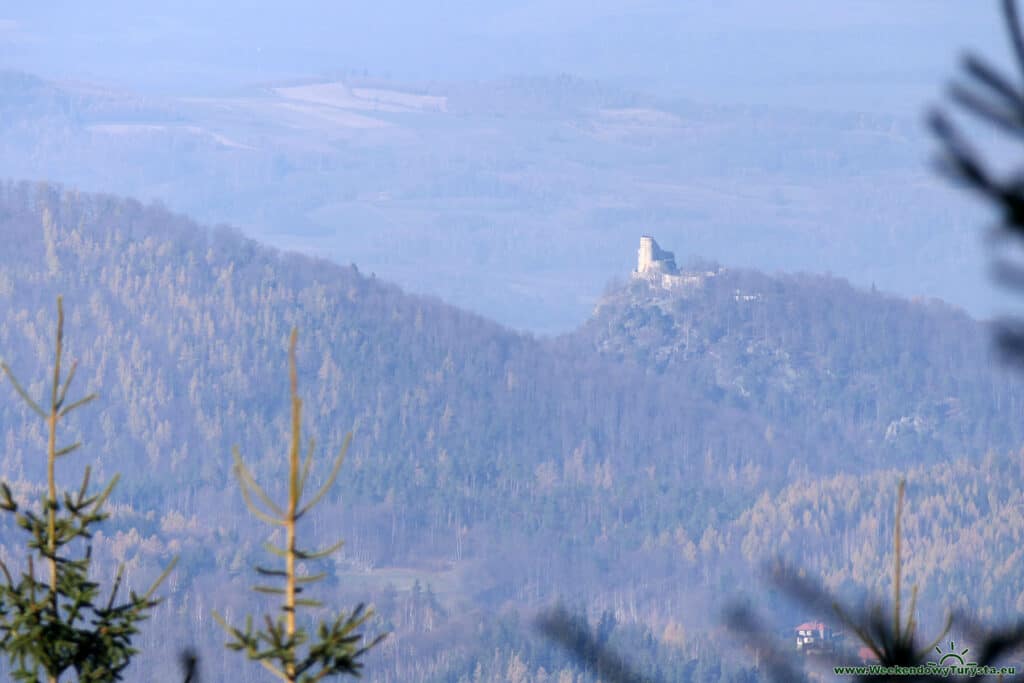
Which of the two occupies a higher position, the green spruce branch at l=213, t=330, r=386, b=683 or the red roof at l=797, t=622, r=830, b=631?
the green spruce branch at l=213, t=330, r=386, b=683

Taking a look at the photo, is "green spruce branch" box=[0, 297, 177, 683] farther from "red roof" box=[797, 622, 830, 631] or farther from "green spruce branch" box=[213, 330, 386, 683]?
"red roof" box=[797, 622, 830, 631]

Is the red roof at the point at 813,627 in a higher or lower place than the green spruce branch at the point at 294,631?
lower

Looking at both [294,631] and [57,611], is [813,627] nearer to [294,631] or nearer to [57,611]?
[57,611]

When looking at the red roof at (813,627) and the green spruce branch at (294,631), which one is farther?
the green spruce branch at (294,631)

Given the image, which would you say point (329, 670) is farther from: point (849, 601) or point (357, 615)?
point (849, 601)

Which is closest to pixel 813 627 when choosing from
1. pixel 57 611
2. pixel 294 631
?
pixel 57 611

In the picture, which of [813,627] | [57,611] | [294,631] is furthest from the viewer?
[813,627]

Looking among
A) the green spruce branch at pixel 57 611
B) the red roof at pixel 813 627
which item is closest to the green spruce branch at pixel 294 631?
the green spruce branch at pixel 57 611

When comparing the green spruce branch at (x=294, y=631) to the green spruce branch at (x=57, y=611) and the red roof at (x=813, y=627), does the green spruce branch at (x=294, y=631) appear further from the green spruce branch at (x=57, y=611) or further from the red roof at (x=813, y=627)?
the red roof at (x=813, y=627)

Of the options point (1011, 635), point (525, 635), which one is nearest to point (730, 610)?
point (1011, 635)

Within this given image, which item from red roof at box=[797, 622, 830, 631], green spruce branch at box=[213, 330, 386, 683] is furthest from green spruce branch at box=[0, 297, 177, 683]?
red roof at box=[797, 622, 830, 631]

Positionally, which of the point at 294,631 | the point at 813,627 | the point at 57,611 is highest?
the point at 294,631
